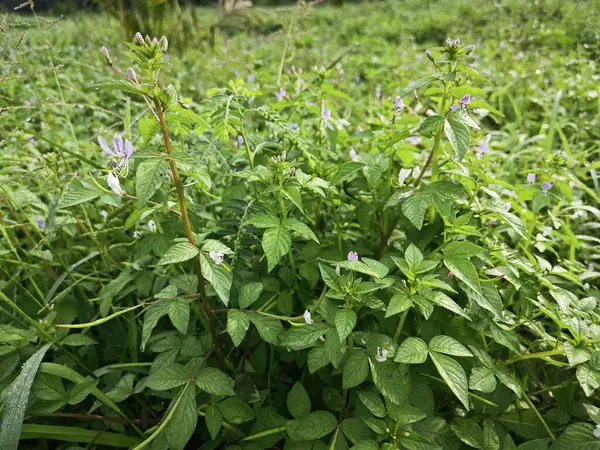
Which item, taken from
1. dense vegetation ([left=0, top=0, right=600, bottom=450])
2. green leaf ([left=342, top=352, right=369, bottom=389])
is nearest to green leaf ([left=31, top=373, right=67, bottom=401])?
dense vegetation ([left=0, top=0, right=600, bottom=450])

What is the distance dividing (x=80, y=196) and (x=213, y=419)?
2.11 feet

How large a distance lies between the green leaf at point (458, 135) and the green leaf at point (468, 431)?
0.71m

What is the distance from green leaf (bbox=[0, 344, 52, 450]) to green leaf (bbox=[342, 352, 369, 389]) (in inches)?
30.9

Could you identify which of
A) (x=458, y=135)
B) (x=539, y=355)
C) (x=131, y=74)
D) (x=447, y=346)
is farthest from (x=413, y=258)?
(x=131, y=74)

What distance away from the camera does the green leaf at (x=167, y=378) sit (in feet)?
3.67

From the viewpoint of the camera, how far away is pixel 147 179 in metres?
0.96

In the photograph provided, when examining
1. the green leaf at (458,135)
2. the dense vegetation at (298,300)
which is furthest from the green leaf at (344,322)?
the green leaf at (458,135)

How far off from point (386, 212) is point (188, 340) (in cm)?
74

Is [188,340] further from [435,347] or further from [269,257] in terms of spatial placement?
[435,347]

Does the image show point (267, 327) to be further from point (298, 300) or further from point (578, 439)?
point (578, 439)

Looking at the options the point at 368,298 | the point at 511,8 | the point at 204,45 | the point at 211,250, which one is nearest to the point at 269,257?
the point at 211,250

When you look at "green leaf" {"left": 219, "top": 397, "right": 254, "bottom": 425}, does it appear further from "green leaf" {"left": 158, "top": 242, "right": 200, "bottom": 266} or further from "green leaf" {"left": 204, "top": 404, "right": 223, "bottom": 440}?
"green leaf" {"left": 158, "top": 242, "right": 200, "bottom": 266}

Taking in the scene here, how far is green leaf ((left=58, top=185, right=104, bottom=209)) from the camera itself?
99 centimetres

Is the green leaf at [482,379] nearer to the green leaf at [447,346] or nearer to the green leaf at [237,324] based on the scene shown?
the green leaf at [447,346]
